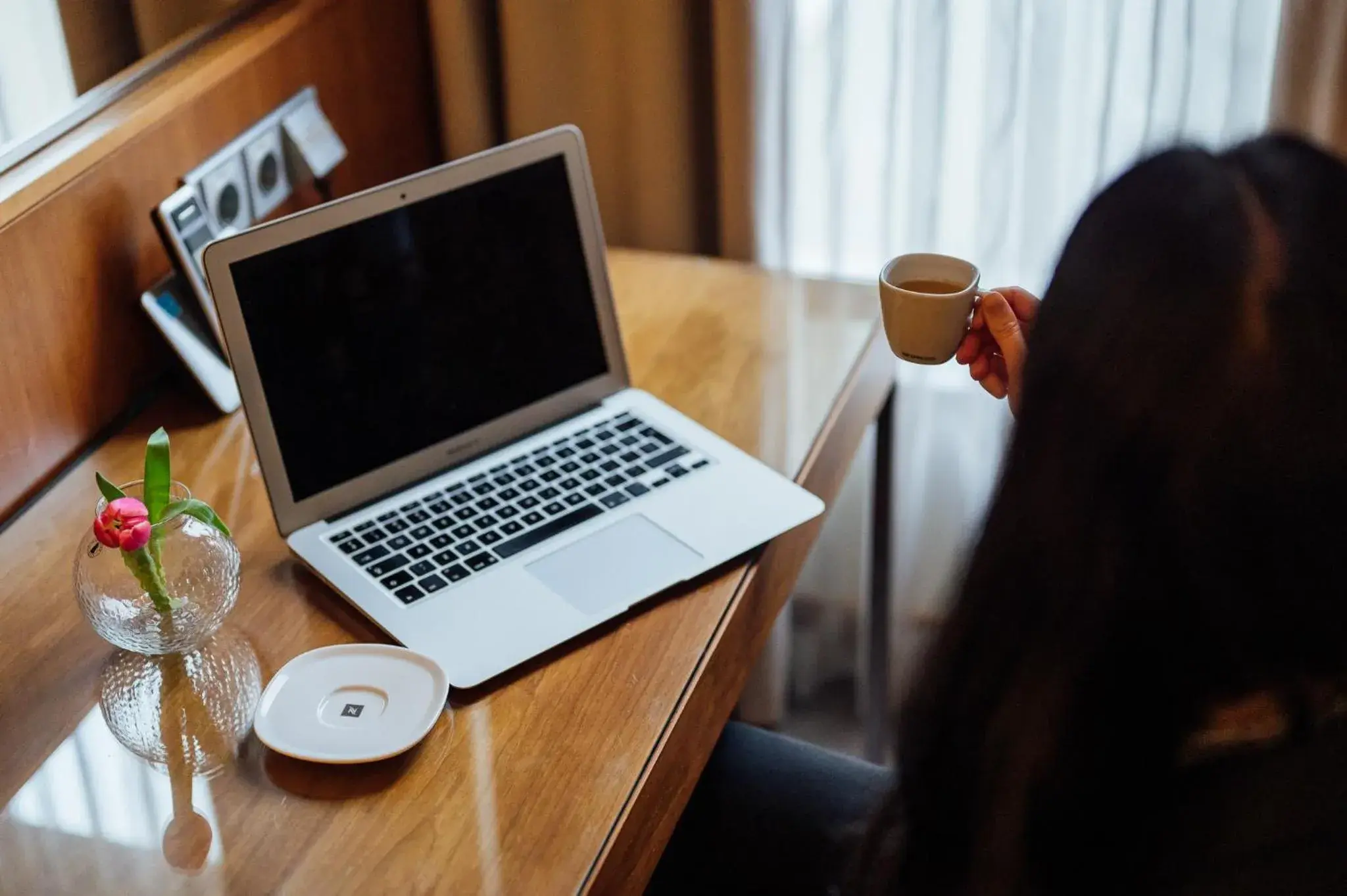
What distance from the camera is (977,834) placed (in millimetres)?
755

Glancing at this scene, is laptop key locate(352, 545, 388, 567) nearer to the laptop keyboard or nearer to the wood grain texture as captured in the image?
the laptop keyboard

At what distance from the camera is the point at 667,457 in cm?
118

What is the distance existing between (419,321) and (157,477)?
0.27 meters

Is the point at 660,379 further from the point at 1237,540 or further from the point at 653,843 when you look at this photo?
the point at 1237,540

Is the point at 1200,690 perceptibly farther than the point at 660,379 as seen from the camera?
No

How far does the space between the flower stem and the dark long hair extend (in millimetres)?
541

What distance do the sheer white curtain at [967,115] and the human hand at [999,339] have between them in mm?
353

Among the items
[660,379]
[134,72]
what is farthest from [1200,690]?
[134,72]

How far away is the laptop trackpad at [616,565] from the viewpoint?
1025 mm

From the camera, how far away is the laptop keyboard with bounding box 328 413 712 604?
1.05 metres

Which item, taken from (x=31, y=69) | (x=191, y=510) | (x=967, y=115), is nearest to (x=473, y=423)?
(x=191, y=510)

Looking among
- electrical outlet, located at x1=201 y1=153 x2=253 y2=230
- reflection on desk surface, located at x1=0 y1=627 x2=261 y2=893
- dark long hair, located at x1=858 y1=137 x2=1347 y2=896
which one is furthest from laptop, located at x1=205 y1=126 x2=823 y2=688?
dark long hair, located at x1=858 y1=137 x2=1347 y2=896

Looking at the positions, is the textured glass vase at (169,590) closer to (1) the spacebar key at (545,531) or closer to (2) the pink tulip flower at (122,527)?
(2) the pink tulip flower at (122,527)

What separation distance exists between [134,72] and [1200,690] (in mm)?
1086
